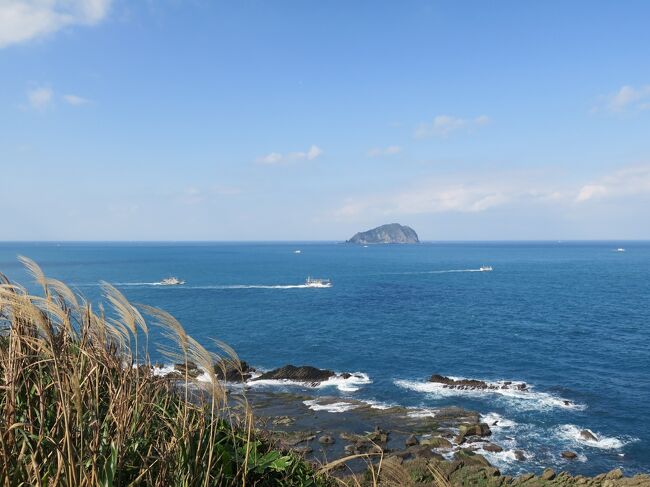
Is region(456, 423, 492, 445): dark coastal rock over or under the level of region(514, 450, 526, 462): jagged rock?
over

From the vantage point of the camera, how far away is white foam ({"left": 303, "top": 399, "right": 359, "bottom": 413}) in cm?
2930

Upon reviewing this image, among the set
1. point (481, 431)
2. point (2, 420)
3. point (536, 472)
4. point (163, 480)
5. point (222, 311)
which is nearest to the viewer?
point (2, 420)

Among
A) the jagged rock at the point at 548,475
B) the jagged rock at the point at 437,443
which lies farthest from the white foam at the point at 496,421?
the jagged rock at the point at 548,475

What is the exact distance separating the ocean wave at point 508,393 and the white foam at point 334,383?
9.51 ft

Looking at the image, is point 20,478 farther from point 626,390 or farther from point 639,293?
point 639,293

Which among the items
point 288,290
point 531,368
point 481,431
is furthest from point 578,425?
point 288,290

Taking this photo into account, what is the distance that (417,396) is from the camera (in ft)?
103

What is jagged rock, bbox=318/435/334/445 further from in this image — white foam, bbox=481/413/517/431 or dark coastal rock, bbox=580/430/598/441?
dark coastal rock, bbox=580/430/598/441

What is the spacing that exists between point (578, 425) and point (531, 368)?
11.1 metres

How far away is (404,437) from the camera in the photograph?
25000mm

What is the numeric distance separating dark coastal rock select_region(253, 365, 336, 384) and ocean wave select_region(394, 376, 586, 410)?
19.5 feet

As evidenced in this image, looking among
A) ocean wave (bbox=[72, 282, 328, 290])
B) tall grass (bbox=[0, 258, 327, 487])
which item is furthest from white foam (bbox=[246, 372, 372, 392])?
ocean wave (bbox=[72, 282, 328, 290])

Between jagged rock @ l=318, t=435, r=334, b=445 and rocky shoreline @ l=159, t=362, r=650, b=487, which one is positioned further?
jagged rock @ l=318, t=435, r=334, b=445

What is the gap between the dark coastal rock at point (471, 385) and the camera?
33.1 metres
